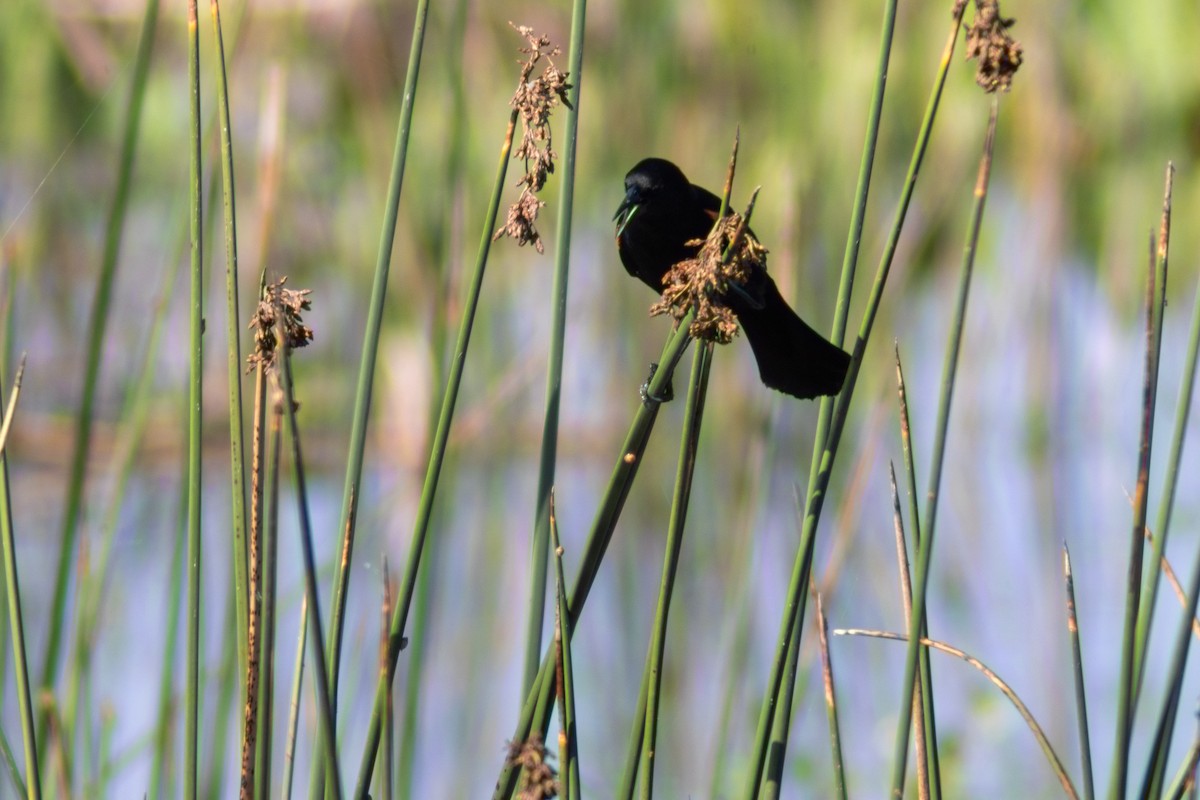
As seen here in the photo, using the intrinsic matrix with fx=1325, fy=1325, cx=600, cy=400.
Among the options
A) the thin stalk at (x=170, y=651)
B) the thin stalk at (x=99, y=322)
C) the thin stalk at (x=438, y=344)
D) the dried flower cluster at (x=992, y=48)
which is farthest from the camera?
the thin stalk at (x=438, y=344)

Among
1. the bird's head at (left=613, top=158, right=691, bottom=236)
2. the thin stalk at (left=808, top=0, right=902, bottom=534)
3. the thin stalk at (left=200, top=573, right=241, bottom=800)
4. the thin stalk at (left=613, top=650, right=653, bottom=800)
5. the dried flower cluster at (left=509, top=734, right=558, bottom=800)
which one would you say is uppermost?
the bird's head at (left=613, top=158, right=691, bottom=236)

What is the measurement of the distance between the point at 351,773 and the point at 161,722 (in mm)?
887

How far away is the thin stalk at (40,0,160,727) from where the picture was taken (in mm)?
1176

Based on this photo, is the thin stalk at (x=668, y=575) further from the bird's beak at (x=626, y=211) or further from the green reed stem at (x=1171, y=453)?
the bird's beak at (x=626, y=211)

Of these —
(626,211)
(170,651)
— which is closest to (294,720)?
(170,651)

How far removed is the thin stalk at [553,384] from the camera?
99 centimetres

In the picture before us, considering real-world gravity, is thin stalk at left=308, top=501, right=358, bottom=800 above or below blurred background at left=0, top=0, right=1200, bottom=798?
below

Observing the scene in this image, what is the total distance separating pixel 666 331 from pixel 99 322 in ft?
6.32

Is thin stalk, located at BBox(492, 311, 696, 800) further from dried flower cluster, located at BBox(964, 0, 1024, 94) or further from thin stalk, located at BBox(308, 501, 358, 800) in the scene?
dried flower cluster, located at BBox(964, 0, 1024, 94)

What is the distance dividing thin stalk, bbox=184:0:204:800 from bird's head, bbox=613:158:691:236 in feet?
2.53

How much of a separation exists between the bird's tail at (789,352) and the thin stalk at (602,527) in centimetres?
24

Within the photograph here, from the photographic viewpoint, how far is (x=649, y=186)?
169 cm

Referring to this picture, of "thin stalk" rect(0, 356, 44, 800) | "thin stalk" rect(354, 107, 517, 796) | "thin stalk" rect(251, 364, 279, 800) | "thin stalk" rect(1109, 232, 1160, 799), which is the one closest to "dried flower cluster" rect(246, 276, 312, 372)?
"thin stalk" rect(251, 364, 279, 800)

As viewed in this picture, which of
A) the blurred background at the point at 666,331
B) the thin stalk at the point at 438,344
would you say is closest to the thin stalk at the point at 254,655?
the thin stalk at the point at 438,344
